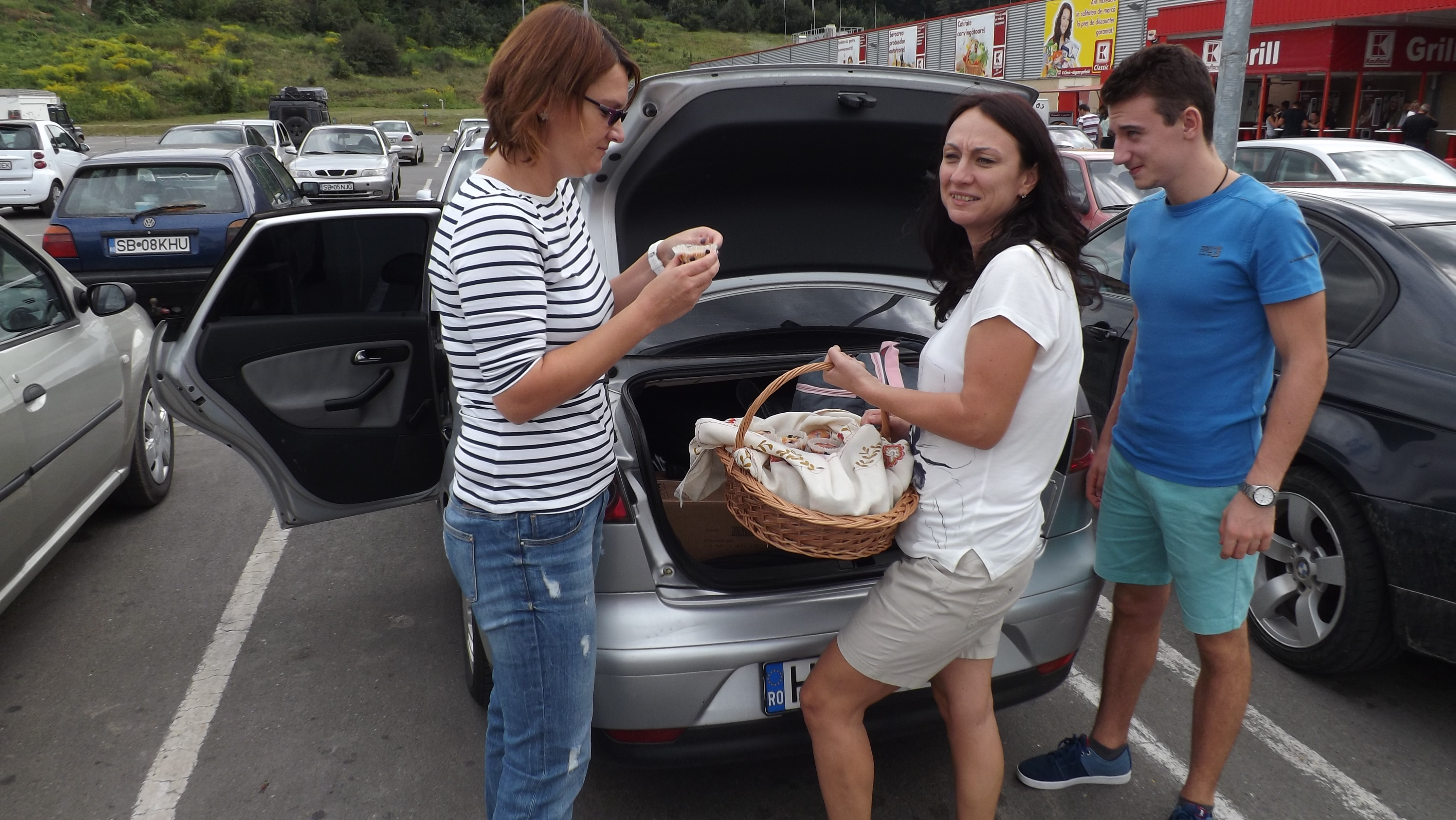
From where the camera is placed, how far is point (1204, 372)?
7.18 feet

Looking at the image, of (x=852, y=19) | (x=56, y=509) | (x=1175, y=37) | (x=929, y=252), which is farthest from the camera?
(x=852, y=19)

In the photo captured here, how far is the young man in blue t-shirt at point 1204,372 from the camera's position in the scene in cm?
204

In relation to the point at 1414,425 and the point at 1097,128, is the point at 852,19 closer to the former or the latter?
the point at 1097,128

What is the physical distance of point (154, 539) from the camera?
14.4 feet

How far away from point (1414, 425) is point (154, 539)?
4829 millimetres

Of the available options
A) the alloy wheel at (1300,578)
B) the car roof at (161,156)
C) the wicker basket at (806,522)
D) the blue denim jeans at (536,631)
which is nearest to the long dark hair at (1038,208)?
the wicker basket at (806,522)

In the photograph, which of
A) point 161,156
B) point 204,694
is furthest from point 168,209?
point 204,694

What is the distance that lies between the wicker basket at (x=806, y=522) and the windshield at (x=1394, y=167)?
7966 millimetres

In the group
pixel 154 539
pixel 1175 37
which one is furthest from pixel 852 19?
pixel 154 539

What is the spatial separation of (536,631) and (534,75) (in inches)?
36.4

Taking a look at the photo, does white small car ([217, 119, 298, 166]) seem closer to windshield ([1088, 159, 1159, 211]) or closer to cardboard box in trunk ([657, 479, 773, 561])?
windshield ([1088, 159, 1159, 211])

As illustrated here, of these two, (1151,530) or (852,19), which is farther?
(852,19)

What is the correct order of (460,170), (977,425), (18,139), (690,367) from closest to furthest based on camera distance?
(977,425)
(690,367)
(460,170)
(18,139)

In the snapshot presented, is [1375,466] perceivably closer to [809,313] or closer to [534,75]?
[809,313]
